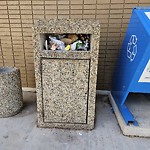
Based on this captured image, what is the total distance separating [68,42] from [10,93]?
113cm

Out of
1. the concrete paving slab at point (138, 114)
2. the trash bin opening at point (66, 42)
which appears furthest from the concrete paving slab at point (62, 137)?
the trash bin opening at point (66, 42)

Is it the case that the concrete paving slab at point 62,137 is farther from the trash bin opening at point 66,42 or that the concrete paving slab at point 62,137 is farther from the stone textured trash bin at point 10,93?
the trash bin opening at point 66,42

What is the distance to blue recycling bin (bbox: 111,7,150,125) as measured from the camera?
2.18 m

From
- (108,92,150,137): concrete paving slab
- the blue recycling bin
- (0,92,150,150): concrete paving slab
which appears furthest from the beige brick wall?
(0,92,150,150): concrete paving slab

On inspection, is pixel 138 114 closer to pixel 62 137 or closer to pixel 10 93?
pixel 62 137

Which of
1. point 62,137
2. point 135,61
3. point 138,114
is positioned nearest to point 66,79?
point 62,137

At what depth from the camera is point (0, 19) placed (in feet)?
10.5

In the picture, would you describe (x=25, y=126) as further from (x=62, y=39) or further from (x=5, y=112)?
(x=62, y=39)

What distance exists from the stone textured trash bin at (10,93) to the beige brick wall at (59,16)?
2.36ft

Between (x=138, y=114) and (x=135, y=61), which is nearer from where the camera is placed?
(x=135, y=61)

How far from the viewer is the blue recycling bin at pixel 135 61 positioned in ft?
7.15

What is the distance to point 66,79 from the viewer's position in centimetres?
236

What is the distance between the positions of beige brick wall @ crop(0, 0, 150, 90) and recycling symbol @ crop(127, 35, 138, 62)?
0.60m

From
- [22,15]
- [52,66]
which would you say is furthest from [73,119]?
[22,15]
